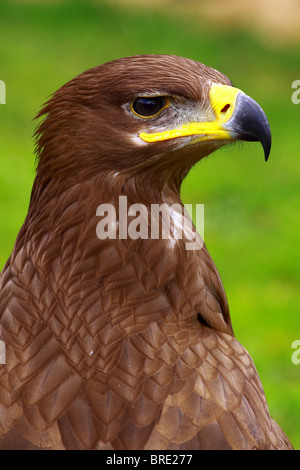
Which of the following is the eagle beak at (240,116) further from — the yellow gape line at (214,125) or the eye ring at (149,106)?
the eye ring at (149,106)

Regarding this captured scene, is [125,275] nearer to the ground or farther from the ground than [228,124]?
nearer to the ground

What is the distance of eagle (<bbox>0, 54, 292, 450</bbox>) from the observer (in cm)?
288

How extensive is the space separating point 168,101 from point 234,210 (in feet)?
17.7

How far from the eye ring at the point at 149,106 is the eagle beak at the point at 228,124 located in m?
0.07

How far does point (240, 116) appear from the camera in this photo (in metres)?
3.03

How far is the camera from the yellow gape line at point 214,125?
3.06 meters

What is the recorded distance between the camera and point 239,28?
38.7ft

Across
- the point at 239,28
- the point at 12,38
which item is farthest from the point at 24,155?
the point at 239,28

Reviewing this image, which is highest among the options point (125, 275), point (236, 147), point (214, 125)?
point (236, 147)

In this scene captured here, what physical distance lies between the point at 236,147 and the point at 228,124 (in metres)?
2.03

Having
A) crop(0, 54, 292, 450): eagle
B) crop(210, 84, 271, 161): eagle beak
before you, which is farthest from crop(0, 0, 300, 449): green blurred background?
crop(210, 84, 271, 161): eagle beak

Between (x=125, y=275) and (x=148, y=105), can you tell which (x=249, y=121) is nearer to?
(x=148, y=105)

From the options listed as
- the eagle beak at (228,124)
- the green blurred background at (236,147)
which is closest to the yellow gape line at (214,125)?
the eagle beak at (228,124)

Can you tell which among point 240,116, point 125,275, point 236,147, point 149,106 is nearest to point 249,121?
point 240,116
